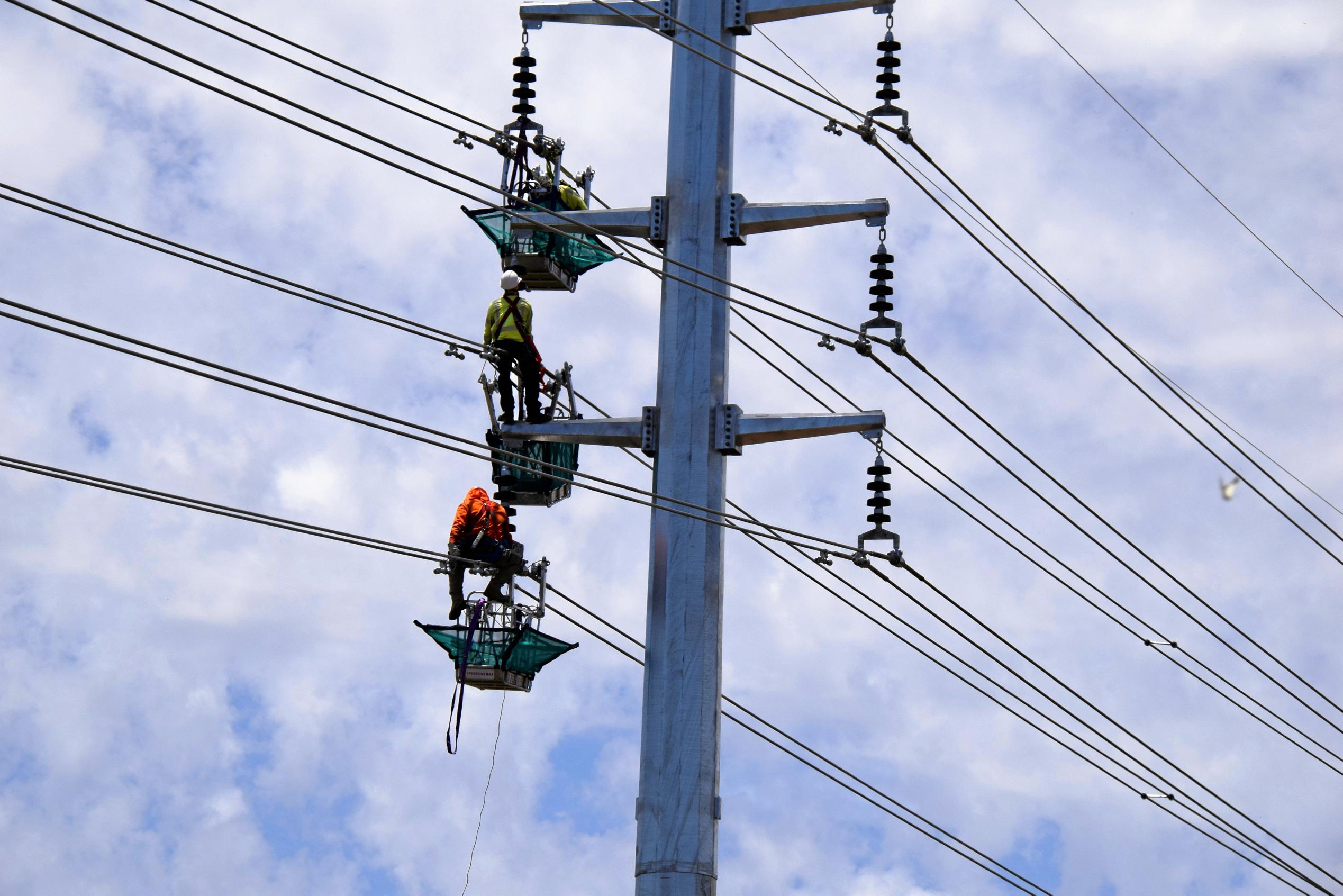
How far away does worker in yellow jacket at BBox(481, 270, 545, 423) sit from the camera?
75.3 ft

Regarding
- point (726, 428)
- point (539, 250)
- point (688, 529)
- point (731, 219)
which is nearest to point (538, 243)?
point (539, 250)

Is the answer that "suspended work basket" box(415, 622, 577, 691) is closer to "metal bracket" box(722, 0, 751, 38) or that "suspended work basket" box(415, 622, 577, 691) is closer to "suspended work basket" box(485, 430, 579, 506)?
"suspended work basket" box(485, 430, 579, 506)

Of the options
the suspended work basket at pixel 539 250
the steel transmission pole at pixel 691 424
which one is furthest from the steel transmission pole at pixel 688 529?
the suspended work basket at pixel 539 250

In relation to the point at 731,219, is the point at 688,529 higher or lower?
lower

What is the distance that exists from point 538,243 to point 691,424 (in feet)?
10.6

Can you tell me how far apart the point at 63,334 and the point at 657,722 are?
22.9ft

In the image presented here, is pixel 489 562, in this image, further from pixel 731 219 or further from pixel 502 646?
pixel 731 219

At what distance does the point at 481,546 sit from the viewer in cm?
2314

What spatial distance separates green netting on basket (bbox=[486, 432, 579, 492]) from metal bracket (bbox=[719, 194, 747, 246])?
9.30ft


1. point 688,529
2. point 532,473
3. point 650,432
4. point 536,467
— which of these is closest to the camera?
point 688,529

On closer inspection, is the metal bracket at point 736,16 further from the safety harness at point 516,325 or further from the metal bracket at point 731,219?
the safety harness at point 516,325

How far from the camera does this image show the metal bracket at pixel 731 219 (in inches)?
860

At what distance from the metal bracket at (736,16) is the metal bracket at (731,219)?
181cm

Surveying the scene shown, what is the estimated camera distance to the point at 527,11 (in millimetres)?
23688
